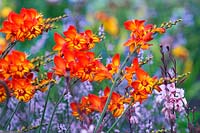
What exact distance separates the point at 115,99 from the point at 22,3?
4.26 m

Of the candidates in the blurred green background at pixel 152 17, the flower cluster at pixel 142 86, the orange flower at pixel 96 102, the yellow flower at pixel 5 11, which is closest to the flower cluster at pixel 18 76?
the orange flower at pixel 96 102

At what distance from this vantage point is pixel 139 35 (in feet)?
7.26

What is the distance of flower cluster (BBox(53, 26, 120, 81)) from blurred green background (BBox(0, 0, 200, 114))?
2478 millimetres

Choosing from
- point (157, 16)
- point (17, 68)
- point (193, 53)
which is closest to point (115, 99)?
point (17, 68)

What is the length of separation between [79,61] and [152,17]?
16.4 feet

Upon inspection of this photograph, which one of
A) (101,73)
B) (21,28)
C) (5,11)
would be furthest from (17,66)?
(5,11)

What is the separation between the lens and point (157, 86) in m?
2.09

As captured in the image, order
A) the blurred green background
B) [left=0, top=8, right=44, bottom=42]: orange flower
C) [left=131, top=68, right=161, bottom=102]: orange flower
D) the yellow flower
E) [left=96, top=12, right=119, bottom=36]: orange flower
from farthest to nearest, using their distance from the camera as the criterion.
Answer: [left=96, top=12, right=119, bottom=36]: orange flower → the yellow flower → the blurred green background → [left=0, top=8, right=44, bottom=42]: orange flower → [left=131, top=68, right=161, bottom=102]: orange flower

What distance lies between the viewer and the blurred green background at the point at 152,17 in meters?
5.79

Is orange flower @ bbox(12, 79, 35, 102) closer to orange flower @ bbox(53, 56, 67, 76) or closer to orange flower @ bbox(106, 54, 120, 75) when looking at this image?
Answer: orange flower @ bbox(53, 56, 67, 76)

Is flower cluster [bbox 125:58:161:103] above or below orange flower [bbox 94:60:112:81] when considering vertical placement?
below

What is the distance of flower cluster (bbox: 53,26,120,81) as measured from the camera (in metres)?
2.11

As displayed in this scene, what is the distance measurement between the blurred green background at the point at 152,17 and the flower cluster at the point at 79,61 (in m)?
2.48

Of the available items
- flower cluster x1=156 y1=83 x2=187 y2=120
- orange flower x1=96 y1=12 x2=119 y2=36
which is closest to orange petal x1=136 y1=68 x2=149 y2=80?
flower cluster x1=156 y1=83 x2=187 y2=120
